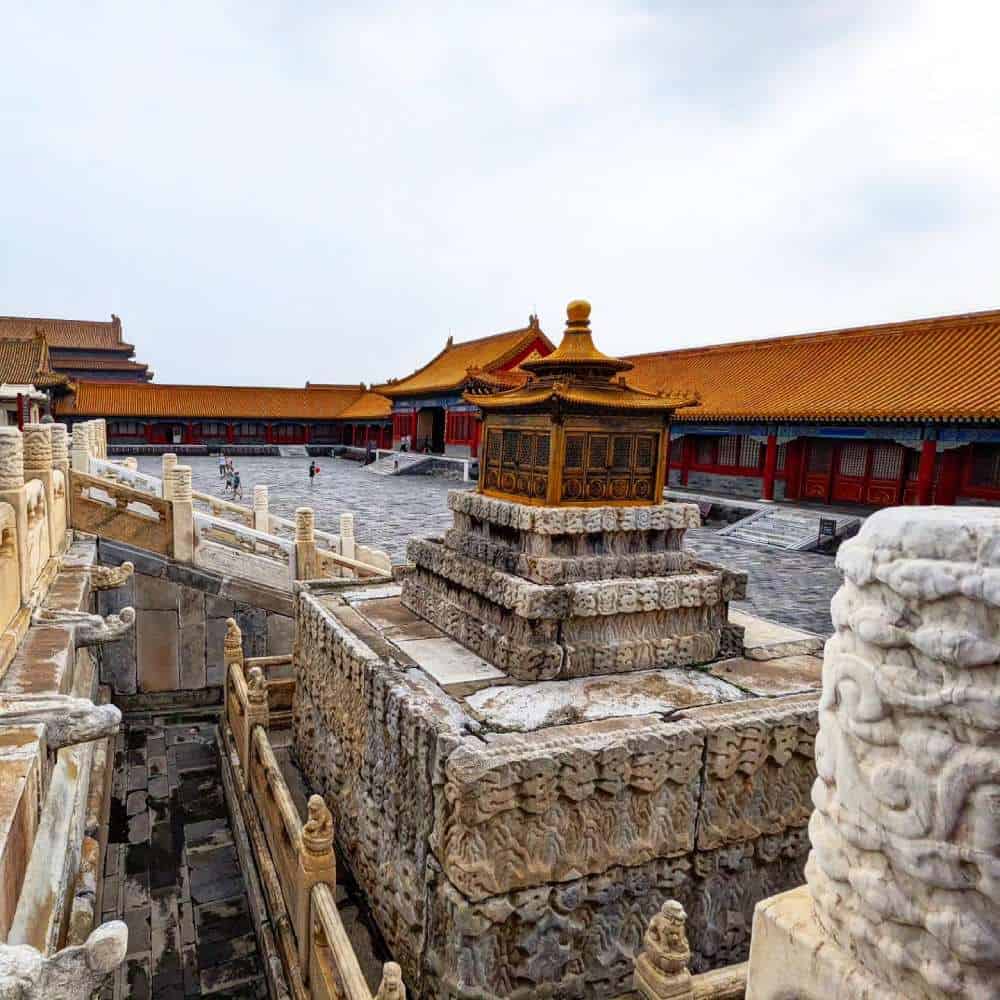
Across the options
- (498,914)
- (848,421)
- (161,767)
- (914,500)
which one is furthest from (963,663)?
(914,500)

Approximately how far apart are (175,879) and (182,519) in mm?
5110

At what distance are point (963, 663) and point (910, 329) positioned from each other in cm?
2158

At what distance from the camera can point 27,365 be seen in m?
27.7

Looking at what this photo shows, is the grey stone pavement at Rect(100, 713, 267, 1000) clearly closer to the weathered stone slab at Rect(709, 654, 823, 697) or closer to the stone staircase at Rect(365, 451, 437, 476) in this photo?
the weathered stone slab at Rect(709, 654, 823, 697)

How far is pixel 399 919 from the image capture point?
4.87 meters

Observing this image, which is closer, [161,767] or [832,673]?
[832,673]

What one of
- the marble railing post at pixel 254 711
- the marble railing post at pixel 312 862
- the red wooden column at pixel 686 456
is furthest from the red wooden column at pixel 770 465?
the marble railing post at pixel 312 862

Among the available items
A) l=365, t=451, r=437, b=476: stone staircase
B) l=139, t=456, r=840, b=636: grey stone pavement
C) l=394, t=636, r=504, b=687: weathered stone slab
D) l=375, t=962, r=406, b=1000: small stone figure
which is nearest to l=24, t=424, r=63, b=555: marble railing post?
l=394, t=636, r=504, b=687: weathered stone slab

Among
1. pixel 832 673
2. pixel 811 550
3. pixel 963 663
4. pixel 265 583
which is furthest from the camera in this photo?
pixel 811 550

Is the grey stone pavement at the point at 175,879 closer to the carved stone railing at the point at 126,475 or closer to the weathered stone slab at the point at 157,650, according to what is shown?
the weathered stone slab at the point at 157,650

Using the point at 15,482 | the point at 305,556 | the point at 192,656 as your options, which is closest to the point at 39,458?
the point at 15,482

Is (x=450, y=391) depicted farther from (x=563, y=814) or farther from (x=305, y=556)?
(x=563, y=814)

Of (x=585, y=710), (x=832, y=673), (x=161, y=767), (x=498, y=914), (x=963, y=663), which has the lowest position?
(x=161, y=767)

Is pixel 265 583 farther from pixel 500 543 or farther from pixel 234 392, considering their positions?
pixel 234 392
